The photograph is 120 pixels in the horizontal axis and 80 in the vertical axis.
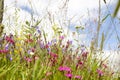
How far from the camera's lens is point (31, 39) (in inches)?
101

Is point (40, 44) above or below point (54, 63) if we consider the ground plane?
above

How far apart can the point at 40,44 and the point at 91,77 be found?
25.3 inches

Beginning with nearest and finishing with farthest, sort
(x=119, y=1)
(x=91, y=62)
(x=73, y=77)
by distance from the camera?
1. (x=119, y=1)
2. (x=73, y=77)
3. (x=91, y=62)

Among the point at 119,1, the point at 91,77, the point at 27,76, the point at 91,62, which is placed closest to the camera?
the point at 119,1

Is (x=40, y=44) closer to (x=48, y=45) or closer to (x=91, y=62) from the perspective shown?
(x=48, y=45)

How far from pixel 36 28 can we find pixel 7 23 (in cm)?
90

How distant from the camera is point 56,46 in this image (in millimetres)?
2643

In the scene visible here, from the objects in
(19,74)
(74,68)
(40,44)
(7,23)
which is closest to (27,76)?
(19,74)

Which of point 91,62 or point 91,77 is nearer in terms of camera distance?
point 91,77

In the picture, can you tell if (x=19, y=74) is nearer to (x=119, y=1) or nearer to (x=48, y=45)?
(x=48, y=45)

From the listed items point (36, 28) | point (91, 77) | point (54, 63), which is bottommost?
point (91, 77)

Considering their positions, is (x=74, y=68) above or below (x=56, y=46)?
below

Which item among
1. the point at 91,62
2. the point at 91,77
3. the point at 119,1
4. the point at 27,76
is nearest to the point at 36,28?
the point at 91,62

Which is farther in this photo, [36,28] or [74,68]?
[36,28]
